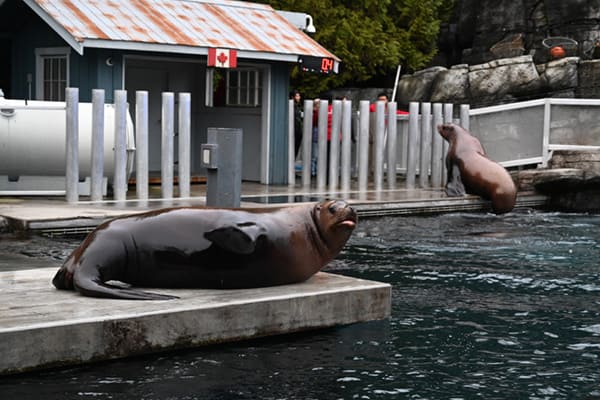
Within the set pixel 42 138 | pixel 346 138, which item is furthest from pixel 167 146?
pixel 346 138

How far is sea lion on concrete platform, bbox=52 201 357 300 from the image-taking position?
7.17m

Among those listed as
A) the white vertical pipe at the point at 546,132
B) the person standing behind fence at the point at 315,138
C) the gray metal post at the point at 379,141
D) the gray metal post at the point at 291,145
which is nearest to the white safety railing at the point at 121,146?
the gray metal post at the point at 291,145

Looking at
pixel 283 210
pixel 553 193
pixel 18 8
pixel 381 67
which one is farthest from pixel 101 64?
pixel 381 67

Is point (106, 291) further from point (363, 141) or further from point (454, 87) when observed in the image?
point (454, 87)

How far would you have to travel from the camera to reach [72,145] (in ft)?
46.8

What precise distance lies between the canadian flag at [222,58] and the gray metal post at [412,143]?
334 cm

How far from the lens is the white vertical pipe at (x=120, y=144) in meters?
14.7

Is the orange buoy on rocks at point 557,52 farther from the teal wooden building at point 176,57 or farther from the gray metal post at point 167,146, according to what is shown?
the gray metal post at point 167,146

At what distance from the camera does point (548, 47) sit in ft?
90.2

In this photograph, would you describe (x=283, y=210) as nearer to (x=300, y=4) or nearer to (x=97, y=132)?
(x=97, y=132)

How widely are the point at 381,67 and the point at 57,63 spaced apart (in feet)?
52.0

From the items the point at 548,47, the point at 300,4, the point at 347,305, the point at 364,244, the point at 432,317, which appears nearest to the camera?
the point at 347,305

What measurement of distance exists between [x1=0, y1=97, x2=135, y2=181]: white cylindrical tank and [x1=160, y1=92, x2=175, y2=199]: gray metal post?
49cm

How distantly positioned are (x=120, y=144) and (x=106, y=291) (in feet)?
26.1
